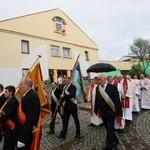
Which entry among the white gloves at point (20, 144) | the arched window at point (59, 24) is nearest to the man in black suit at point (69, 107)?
the white gloves at point (20, 144)

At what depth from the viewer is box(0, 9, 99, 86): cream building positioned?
19.2 metres

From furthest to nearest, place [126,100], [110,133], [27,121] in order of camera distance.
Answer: [126,100]
[110,133]
[27,121]

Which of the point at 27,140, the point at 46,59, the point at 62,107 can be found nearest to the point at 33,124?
the point at 27,140

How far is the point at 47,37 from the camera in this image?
23219mm

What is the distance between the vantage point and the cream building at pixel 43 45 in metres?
19.2

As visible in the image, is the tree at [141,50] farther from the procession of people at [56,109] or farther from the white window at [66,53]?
the procession of people at [56,109]

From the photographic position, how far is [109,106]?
5004mm

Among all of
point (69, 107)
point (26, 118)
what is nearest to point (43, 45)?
point (69, 107)

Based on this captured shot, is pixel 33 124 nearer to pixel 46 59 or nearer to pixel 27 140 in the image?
pixel 27 140

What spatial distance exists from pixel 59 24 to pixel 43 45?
14.5 ft

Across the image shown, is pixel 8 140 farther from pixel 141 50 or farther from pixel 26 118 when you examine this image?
pixel 141 50

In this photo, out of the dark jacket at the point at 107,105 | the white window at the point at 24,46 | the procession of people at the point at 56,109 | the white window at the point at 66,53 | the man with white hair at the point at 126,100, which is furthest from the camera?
the white window at the point at 66,53

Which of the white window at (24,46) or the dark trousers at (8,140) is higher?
the white window at (24,46)

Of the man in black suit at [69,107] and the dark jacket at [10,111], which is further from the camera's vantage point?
the man in black suit at [69,107]
